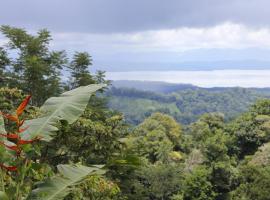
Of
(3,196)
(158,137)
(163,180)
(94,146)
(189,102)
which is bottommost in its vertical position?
(189,102)

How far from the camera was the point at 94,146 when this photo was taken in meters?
12.5

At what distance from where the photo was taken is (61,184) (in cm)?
304

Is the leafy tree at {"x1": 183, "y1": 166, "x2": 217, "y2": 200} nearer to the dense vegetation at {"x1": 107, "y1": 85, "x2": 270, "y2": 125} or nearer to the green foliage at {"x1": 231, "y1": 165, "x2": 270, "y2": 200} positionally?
the green foliage at {"x1": 231, "y1": 165, "x2": 270, "y2": 200}

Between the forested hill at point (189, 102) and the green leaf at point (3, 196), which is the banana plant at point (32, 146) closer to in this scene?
the green leaf at point (3, 196)

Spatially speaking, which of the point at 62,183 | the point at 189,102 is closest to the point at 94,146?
the point at 62,183

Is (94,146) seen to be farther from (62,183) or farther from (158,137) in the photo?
(158,137)

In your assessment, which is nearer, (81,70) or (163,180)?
(81,70)

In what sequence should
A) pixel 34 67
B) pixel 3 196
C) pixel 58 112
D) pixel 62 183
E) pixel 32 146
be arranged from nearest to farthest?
pixel 3 196 < pixel 62 183 < pixel 32 146 < pixel 58 112 < pixel 34 67

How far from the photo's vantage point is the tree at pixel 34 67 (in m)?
25.2

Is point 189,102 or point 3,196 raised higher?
point 3,196

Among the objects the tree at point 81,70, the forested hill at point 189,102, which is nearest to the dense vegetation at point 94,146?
the tree at point 81,70

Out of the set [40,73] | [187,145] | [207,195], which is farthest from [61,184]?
[187,145]

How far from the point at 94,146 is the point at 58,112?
9022mm

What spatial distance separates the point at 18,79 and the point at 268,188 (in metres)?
14.2
